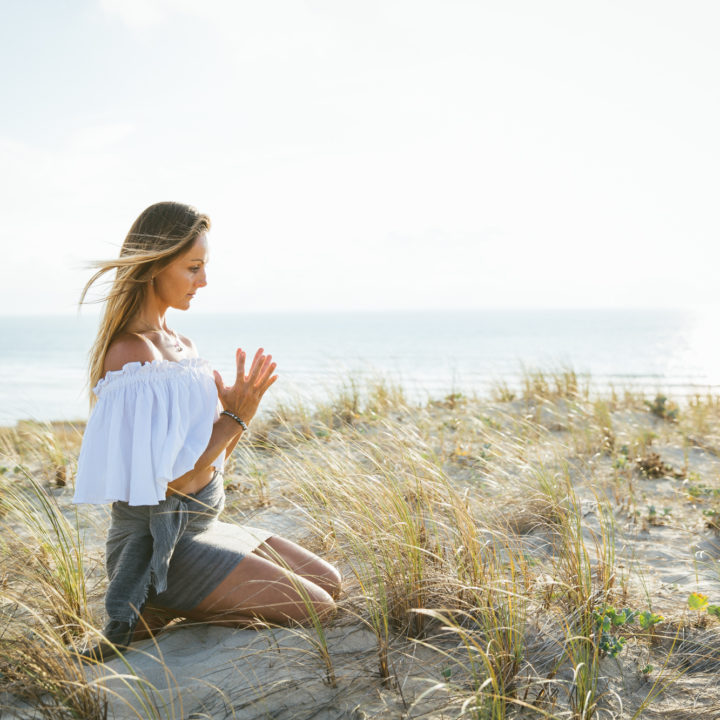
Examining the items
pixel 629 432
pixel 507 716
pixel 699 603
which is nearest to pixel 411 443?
pixel 699 603

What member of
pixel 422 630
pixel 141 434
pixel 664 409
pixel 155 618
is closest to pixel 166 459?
pixel 141 434

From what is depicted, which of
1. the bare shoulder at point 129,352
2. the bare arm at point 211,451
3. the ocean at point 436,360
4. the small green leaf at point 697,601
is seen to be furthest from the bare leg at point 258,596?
the ocean at point 436,360

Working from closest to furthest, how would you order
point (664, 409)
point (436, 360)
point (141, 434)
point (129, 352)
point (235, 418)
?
point (141, 434) < point (129, 352) < point (235, 418) < point (664, 409) < point (436, 360)

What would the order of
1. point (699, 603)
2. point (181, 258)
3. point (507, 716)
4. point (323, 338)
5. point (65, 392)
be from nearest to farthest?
point (507, 716) → point (699, 603) → point (181, 258) → point (65, 392) → point (323, 338)

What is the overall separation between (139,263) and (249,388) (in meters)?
0.70

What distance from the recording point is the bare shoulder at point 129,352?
2432 mm

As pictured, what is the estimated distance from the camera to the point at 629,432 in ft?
18.6

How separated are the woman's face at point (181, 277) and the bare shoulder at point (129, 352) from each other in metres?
0.22

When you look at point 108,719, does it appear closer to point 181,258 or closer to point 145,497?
point 145,497

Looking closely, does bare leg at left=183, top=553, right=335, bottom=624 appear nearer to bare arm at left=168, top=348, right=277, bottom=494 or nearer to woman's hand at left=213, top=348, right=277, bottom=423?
bare arm at left=168, top=348, right=277, bottom=494

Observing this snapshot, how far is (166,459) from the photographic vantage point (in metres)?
2.29

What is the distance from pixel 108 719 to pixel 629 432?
16.8ft

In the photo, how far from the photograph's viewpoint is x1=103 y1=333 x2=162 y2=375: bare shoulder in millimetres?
2432

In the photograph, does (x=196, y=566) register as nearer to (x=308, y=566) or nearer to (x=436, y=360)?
(x=308, y=566)
